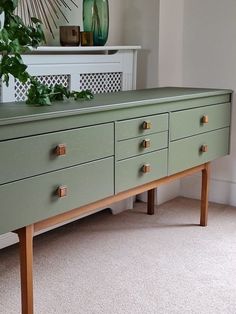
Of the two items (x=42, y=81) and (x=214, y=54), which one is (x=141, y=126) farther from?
(x=214, y=54)

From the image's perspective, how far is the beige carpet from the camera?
2045 millimetres

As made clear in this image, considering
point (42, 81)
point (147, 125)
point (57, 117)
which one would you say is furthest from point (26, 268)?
point (42, 81)

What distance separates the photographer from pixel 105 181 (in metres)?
2.04

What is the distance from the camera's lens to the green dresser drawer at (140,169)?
6.96 ft

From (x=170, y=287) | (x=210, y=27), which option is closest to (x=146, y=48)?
(x=210, y=27)

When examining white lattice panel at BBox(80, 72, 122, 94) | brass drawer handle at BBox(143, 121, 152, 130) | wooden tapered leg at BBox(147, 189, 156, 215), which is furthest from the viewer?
wooden tapered leg at BBox(147, 189, 156, 215)

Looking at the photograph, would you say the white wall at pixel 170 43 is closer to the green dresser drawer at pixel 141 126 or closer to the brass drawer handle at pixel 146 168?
the green dresser drawer at pixel 141 126

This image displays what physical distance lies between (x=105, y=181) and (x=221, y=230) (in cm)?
109

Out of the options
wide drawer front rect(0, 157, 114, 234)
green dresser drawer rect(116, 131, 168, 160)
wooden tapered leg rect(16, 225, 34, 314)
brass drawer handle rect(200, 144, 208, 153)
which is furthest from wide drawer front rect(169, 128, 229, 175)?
wooden tapered leg rect(16, 225, 34, 314)

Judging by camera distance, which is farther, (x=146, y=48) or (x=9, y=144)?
(x=146, y=48)

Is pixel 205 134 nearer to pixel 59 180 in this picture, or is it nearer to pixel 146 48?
pixel 146 48

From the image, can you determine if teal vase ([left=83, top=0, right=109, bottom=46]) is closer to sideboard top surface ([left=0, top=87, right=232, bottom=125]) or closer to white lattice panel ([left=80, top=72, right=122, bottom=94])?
white lattice panel ([left=80, top=72, right=122, bottom=94])

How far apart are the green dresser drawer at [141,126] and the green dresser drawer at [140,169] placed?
→ 10 centimetres

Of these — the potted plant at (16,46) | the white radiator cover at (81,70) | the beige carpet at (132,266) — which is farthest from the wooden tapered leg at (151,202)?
the potted plant at (16,46)
